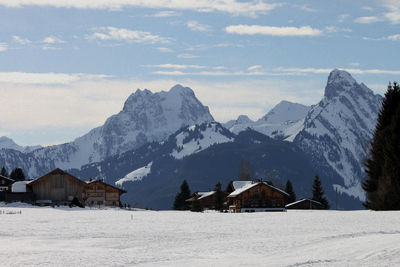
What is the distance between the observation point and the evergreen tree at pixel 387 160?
71.6 meters

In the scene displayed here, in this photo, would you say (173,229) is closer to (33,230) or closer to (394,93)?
(33,230)

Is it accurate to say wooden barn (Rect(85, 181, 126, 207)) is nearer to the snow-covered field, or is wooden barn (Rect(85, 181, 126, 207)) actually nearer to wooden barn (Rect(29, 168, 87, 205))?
wooden barn (Rect(29, 168, 87, 205))

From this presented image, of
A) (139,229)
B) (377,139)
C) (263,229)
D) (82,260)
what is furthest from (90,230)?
(377,139)

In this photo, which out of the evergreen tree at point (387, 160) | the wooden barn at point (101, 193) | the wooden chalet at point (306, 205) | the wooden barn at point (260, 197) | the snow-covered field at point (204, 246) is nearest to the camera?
the snow-covered field at point (204, 246)

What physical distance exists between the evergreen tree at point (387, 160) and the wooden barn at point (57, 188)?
6410cm

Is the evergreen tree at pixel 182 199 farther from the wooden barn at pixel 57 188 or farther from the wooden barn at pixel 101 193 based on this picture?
the wooden barn at pixel 57 188

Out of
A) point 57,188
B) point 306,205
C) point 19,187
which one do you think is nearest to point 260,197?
point 306,205

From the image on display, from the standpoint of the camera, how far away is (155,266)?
25.6 metres

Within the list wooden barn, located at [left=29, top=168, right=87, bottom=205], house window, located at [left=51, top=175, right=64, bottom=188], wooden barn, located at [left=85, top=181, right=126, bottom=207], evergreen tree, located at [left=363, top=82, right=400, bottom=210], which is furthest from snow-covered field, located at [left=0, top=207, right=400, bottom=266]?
wooden barn, located at [left=85, top=181, right=126, bottom=207]

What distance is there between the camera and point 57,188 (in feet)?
426

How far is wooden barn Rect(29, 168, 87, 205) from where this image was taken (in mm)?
129125

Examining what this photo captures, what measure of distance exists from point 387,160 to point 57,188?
239ft

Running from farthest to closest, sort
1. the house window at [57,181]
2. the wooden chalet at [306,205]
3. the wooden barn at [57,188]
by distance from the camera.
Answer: the wooden chalet at [306,205], the house window at [57,181], the wooden barn at [57,188]

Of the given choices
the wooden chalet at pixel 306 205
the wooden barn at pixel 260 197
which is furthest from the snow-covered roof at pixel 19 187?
the wooden chalet at pixel 306 205
